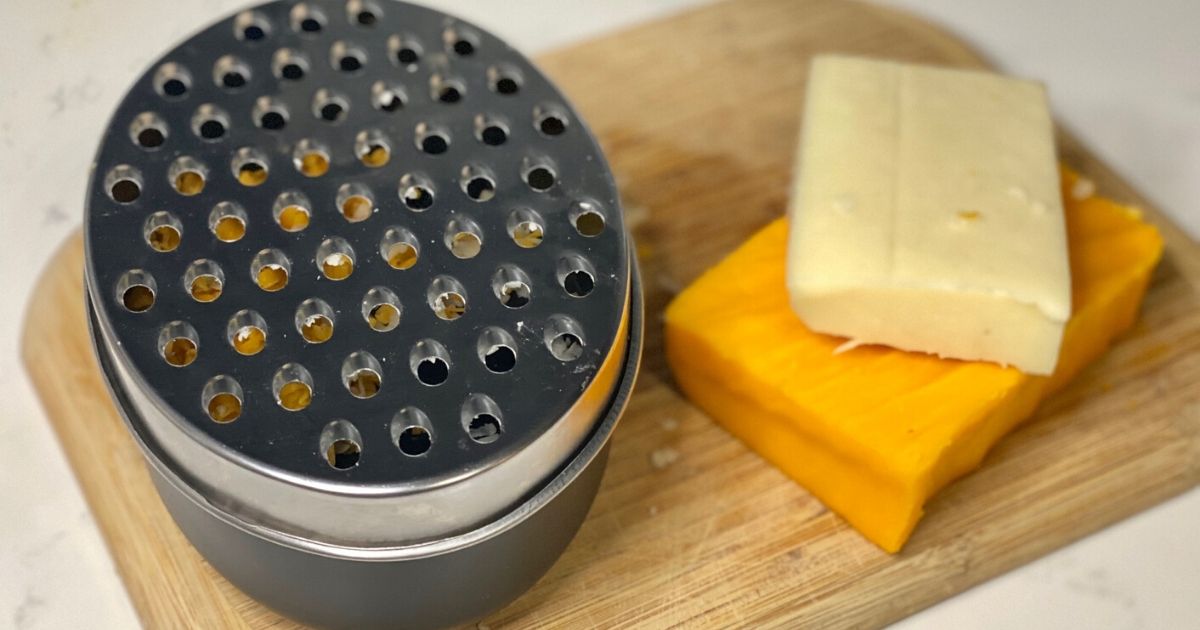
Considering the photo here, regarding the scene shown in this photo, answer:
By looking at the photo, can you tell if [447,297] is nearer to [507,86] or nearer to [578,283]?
[578,283]

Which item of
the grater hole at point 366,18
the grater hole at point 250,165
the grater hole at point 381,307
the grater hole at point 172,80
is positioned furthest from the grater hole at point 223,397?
the grater hole at point 366,18

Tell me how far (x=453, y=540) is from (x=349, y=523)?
2.9 inches

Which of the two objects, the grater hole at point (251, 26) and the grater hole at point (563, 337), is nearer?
the grater hole at point (563, 337)

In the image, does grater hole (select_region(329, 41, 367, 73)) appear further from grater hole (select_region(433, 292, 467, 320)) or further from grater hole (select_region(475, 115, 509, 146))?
grater hole (select_region(433, 292, 467, 320))

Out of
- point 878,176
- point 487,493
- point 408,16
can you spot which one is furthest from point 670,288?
point 487,493

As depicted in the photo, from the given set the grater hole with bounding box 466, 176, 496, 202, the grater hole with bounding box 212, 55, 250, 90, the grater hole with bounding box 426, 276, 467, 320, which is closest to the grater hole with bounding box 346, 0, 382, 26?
the grater hole with bounding box 212, 55, 250, 90

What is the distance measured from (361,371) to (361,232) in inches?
5.2

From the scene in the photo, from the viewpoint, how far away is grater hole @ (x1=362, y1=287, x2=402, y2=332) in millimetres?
967

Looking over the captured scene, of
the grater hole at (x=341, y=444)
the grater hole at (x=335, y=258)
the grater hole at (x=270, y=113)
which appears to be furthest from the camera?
the grater hole at (x=270, y=113)

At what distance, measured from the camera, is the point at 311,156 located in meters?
1.08

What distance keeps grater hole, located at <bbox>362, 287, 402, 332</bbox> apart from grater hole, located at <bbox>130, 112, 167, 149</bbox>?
0.24m

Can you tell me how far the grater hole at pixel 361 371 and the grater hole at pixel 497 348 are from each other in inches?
2.9

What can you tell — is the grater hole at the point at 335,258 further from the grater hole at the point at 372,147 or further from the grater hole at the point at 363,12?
the grater hole at the point at 363,12

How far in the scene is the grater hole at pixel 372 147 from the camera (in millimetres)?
1085
